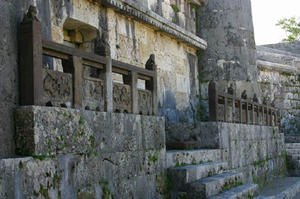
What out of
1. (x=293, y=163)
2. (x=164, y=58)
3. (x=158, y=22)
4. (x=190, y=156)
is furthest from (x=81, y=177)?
(x=293, y=163)

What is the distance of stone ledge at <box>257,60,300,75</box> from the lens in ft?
60.2

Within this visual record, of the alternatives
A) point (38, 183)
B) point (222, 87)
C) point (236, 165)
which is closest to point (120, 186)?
point (38, 183)

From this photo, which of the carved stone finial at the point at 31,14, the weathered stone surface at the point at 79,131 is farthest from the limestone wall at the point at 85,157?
the carved stone finial at the point at 31,14

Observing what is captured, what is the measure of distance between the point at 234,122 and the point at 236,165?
108 cm

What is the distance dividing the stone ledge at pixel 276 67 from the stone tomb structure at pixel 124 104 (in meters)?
5.90

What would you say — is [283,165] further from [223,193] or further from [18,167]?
[18,167]

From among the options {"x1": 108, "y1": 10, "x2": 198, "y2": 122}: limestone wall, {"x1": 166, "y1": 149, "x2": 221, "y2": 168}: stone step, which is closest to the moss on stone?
{"x1": 108, "y1": 10, "x2": 198, "y2": 122}: limestone wall

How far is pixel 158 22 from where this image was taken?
9.66m

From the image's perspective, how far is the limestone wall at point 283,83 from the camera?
61.2ft

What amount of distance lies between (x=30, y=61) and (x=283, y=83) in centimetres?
1730

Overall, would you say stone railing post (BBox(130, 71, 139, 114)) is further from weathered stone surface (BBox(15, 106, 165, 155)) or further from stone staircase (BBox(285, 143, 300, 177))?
stone staircase (BBox(285, 143, 300, 177))

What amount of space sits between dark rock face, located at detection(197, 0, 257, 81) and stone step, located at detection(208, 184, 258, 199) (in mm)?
5839

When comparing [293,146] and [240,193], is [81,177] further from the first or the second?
[293,146]

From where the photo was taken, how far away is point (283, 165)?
13711 mm
